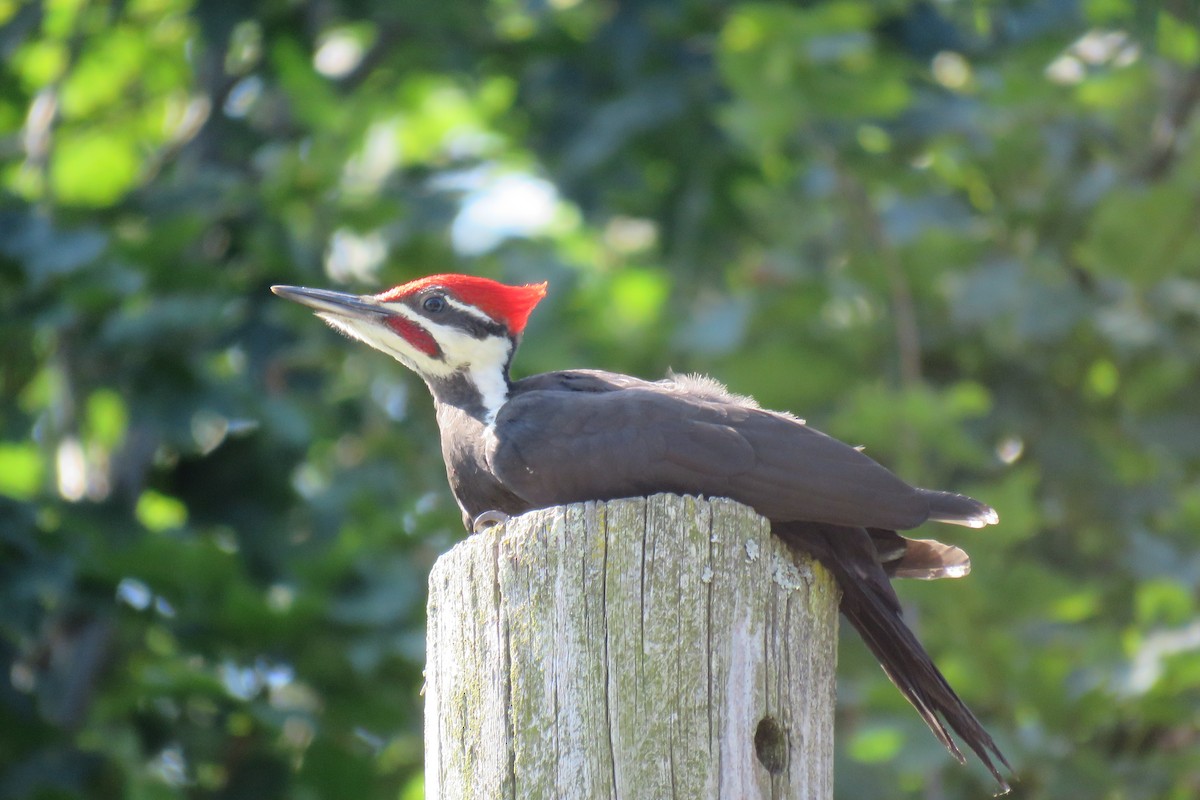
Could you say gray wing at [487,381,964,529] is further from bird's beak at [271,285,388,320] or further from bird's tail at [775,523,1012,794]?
bird's beak at [271,285,388,320]

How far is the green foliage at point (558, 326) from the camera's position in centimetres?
689

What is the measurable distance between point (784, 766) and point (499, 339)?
2.25 meters

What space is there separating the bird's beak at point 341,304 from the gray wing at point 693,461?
3.03ft

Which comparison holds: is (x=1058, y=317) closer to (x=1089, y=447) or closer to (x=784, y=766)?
(x=1089, y=447)

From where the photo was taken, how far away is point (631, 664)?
10.8 feet

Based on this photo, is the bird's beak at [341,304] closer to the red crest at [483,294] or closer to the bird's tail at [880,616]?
the red crest at [483,294]

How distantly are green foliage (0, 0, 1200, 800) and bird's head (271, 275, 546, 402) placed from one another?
1843 millimetres

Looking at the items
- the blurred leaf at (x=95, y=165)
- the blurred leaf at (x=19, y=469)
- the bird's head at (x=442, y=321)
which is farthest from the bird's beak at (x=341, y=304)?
the blurred leaf at (x=95, y=165)

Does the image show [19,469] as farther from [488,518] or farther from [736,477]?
[736,477]

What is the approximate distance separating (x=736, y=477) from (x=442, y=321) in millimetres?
1504

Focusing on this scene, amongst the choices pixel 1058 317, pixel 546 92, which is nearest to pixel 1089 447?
pixel 1058 317

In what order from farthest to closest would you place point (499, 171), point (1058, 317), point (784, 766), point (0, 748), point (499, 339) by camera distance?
point (499, 171)
point (1058, 317)
point (0, 748)
point (499, 339)
point (784, 766)

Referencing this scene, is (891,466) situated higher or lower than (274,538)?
higher

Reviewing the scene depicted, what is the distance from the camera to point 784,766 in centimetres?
330
